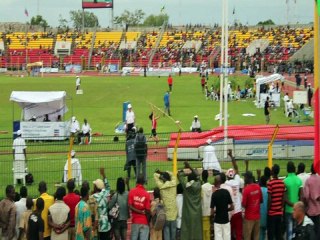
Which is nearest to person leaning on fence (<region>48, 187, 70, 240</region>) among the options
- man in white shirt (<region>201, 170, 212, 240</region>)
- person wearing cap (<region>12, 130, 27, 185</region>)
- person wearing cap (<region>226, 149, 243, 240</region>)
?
man in white shirt (<region>201, 170, 212, 240</region>)

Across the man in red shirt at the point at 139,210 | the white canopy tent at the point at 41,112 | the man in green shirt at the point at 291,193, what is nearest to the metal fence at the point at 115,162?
the man in green shirt at the point at 291,193

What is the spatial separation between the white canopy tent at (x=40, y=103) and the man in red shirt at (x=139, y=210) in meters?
16.1

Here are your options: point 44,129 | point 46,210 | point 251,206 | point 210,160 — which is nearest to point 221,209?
point 251,206

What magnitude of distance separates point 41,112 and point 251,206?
1719cm

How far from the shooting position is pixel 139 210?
1161cm

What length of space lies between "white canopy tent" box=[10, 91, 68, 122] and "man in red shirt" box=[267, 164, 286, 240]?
16274mm

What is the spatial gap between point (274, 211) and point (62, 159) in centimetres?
758

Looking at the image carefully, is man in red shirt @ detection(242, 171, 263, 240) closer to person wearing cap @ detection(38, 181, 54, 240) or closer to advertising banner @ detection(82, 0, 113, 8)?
person wearing cap @ detection(38, 181, 54, 240)

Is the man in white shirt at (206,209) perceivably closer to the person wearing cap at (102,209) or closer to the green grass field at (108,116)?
the person wearing cap at (102,209)

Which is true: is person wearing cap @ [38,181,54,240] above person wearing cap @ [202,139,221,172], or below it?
below

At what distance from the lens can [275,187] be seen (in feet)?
40.2

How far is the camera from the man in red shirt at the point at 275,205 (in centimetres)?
1226

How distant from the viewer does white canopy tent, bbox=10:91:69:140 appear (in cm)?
2633

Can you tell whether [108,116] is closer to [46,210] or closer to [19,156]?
[19,156]
